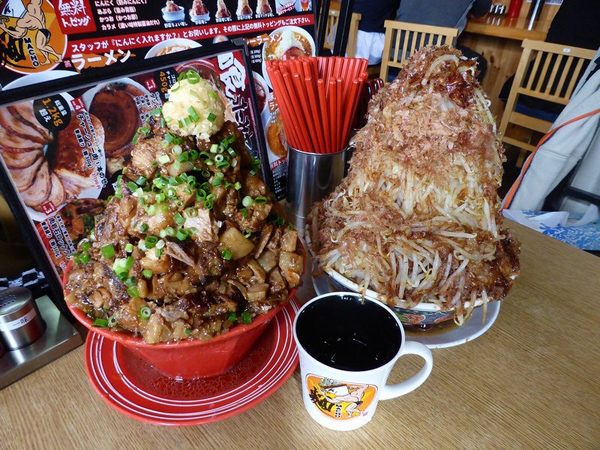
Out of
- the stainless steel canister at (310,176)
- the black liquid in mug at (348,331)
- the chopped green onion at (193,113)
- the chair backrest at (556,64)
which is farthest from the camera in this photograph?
the chair backrest at (556,64)

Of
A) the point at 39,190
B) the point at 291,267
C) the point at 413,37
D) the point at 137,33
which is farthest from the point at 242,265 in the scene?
the point at 413,37

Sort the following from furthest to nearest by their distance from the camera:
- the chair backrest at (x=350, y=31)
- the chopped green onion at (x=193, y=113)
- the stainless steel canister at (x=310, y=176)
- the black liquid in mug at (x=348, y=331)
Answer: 1. the chair backrest at (x=350, y=31)
2. the stainless steel canister at (x=310, y=176)
3. the black liquid in mug at (x=348, y=331)
4. the chopped green onion at (x=193, y=113)

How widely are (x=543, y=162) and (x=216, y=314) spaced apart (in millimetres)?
2485

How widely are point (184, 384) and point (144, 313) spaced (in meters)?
0.21

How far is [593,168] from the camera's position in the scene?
248 centimetres

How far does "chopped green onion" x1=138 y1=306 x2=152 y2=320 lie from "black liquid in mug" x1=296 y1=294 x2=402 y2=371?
0.86ft

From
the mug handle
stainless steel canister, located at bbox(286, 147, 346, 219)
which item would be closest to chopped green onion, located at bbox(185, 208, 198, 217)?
the mug handle

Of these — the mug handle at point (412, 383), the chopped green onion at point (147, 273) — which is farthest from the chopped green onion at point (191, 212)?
the mug handle at point (412, 383)

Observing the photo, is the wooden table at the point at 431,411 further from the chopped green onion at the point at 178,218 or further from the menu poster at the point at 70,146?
the chopped green onion at the point at 178,218

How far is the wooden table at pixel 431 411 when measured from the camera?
0.74 m

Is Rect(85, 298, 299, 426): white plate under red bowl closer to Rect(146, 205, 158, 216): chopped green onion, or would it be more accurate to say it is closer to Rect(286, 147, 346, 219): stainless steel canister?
Rect(146, 205, 158, 216): chopped green onion

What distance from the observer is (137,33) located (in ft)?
3.26

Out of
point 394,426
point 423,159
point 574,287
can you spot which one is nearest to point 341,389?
point 394,426

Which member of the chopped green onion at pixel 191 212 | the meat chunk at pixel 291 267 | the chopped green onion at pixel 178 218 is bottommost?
the meat chunk at pixel 291 267
